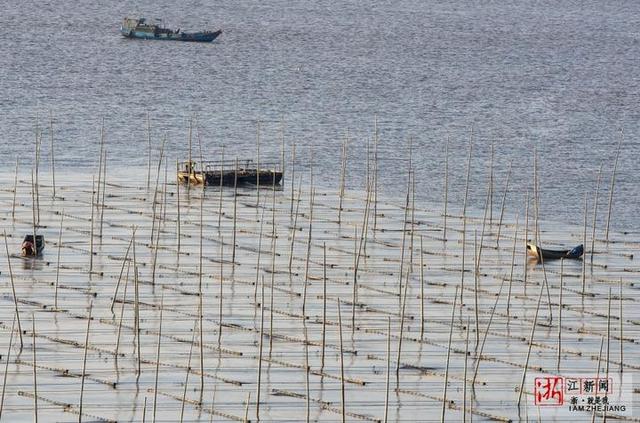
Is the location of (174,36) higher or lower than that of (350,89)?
higher

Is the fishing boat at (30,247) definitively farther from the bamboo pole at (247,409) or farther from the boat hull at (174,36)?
the boat hull at (174,36)

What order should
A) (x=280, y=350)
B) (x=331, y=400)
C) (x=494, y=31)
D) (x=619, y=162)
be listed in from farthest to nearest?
(x=494, y=31) → (x=619, y=162) → (x=280, y=350) → (x=331, y=400)

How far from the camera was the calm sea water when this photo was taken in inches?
2805

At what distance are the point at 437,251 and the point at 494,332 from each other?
950 centimetres

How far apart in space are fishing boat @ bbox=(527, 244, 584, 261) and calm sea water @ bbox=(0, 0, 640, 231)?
837cm

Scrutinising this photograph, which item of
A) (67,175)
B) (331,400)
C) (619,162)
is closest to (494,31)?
(619,162)

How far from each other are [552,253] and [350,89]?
47063 millimetres

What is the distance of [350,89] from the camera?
97750 mm

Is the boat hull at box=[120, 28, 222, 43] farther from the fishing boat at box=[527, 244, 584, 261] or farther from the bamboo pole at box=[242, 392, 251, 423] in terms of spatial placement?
the bamboo pole at box=[242, 392, 251, 423]

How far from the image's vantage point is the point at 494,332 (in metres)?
43.8

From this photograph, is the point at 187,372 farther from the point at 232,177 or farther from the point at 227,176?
the point at 232,177

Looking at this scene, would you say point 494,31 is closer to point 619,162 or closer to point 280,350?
point 619,162

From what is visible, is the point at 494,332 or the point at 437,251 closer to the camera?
the point at 494,332

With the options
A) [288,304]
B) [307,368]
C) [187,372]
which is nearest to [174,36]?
[288,304]
